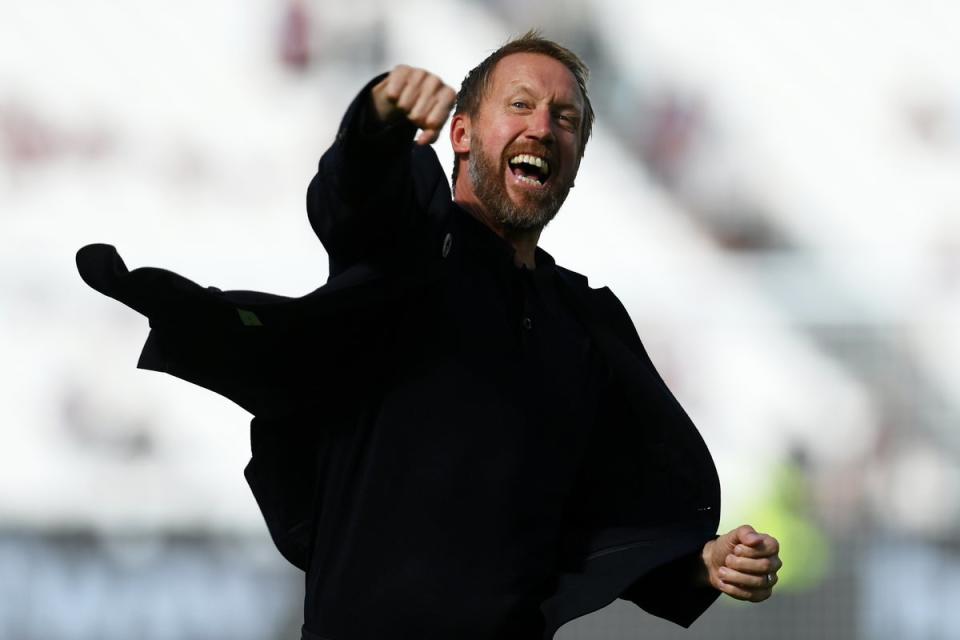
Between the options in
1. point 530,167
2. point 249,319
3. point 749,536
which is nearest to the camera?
point 249,319

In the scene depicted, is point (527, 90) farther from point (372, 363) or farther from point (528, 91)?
point (372, 363)

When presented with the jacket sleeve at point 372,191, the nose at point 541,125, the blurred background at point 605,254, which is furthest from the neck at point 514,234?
the blurred background at point 605,254

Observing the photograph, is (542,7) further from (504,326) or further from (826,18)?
(504,326)

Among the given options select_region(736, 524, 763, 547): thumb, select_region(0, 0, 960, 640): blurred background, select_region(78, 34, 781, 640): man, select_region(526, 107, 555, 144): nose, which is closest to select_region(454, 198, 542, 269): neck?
select_region(78, 34, 781, 640): man

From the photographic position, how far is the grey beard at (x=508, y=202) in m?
1.73

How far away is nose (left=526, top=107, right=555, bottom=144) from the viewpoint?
1.74 m

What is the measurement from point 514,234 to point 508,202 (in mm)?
46

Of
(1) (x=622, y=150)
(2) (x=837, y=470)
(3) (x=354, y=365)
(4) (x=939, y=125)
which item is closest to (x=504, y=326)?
(3) (x=354, y=365)

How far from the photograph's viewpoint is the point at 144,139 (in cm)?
546

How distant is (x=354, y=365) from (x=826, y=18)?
15.2ft

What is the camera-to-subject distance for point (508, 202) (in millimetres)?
1730

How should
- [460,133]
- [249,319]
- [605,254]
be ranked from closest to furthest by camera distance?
[249,319] < [460,133] < [605,254]

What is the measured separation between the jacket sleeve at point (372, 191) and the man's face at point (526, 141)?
25cm

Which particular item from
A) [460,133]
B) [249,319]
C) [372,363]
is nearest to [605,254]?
[460,133]
